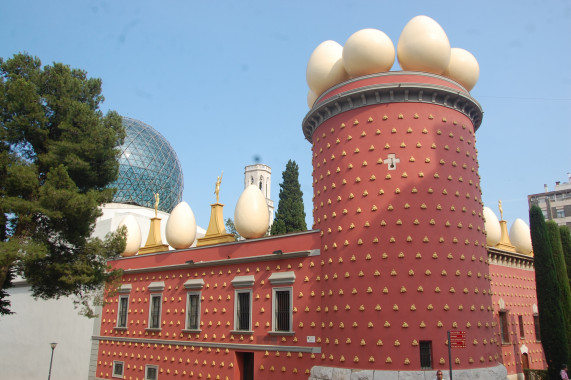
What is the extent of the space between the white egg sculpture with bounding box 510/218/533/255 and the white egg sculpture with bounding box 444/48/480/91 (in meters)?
11.5

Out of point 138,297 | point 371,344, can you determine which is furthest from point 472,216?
point 138,297

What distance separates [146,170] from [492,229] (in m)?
30.8

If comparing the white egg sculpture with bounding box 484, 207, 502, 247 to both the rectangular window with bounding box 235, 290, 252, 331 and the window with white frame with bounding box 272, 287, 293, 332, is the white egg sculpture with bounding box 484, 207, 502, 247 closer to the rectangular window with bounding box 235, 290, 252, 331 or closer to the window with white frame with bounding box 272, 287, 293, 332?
the window with white frame with bounding box 272, 287, 293, 332

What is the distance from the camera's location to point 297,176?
46.1m

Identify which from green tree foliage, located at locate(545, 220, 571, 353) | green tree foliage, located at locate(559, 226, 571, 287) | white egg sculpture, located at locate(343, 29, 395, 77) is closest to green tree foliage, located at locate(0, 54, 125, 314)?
white egg sculpture, located at locate(343, 29, 395, 77)

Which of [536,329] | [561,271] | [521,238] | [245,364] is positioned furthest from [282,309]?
[521,238]

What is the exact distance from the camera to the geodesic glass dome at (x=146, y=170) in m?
42.3

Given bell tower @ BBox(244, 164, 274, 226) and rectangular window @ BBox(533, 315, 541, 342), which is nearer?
rectangular window @ BBox(533, 315, 541, 342)

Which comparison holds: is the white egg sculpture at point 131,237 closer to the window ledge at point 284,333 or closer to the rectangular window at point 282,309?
the rectangular window at point 282,309

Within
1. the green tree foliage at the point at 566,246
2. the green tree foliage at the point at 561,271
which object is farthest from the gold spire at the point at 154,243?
the green tree foliage at the point at 566,246

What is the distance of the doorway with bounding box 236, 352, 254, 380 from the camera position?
2100cm

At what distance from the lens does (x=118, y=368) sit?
1050 inches

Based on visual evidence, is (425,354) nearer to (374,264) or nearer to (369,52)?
(374,264)

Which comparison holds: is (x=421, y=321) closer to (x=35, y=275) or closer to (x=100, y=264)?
(x=100, y=264)
